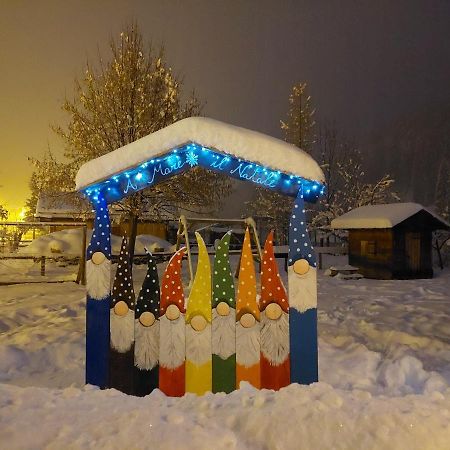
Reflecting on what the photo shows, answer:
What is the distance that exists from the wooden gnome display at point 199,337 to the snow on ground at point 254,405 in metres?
0.23

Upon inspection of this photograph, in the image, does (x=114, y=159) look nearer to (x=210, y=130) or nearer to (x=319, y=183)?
(x=210, y=130)

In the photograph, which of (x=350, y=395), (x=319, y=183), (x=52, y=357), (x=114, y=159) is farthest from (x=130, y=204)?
(x=350, y=395)

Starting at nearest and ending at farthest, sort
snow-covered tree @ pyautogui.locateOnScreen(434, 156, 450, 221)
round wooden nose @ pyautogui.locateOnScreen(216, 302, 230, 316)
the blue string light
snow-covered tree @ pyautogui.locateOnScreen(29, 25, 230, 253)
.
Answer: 1. round wooden nose @ pyautogui.locateOnScreen(216, 302, 230, 316)
2. the blue string light
3. snow-covered tree @ pyautogui.locateOnScreen(29, 25, 230, 253)
4. snow-covered tree @ pyautogui.locateOnScreen(434, 156, 450, 221)

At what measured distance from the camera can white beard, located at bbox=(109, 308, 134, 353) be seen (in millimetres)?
4609

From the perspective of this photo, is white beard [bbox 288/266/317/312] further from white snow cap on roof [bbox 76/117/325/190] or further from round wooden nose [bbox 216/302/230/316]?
white snow cap on roof [bbox 76/117/325/190]

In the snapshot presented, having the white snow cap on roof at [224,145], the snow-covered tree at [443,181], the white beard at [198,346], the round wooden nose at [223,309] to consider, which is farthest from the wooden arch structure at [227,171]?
the snow-covered tree at [443,181]

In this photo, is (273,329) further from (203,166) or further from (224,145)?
(224,145)

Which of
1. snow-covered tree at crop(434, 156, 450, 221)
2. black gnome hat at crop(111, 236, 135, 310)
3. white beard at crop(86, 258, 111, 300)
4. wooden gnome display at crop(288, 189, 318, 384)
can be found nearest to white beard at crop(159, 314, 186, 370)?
Result: black gnome hat at crop(111, 236, 135, 310)

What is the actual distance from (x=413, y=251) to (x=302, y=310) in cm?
1361

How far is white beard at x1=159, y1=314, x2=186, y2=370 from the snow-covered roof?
1333cm

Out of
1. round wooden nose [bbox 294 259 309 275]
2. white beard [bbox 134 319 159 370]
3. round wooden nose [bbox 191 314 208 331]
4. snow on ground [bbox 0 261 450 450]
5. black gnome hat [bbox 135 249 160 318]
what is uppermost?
round wooden nose [bbox 294 259 309 275]

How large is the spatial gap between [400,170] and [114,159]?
6665 centimetres

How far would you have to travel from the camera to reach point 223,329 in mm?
4641

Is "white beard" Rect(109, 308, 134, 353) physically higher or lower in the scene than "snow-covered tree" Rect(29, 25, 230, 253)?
lower
